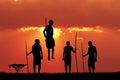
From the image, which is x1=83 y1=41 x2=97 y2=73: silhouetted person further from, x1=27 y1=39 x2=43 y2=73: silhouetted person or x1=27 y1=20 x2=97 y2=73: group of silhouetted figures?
x1=27 y1=39 x2=43 y2=73: silhouetted person

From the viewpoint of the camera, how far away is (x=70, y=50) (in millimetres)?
48125

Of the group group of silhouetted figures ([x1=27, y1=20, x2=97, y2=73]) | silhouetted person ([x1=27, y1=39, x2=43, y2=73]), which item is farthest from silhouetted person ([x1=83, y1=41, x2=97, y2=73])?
silhouetted person ([x1=27, y1=39, x2=43, y2=73])

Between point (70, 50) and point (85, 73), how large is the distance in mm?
7057
